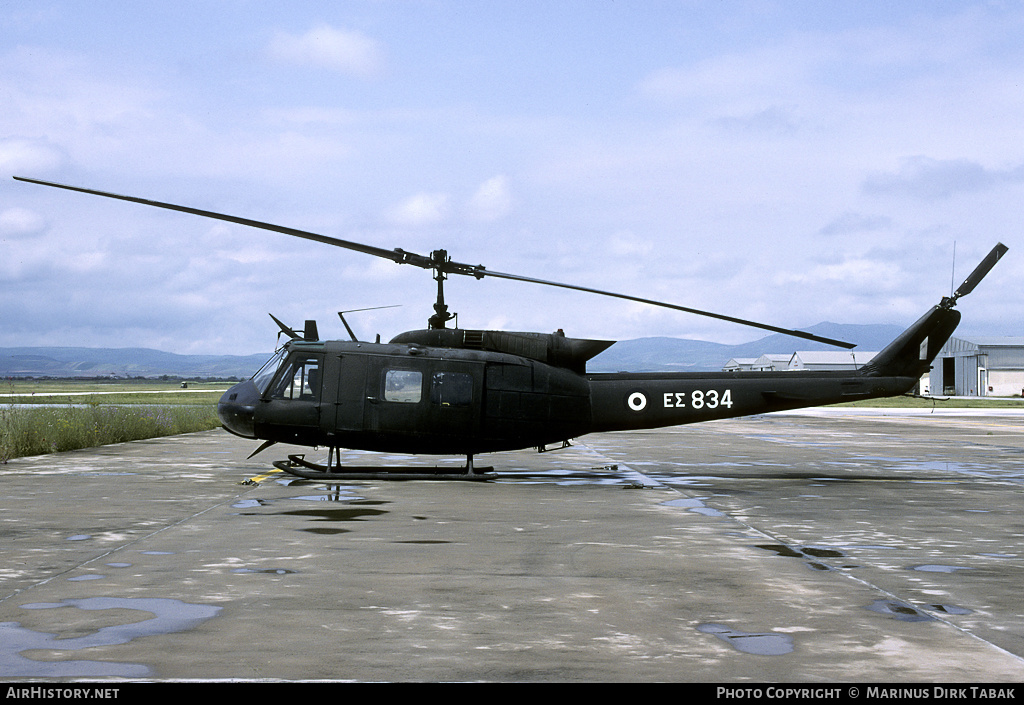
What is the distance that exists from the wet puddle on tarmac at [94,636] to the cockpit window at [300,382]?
969 centimetres

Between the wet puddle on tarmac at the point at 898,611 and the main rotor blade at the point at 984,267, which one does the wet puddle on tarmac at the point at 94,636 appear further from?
the main rotor blade at the point at 984,267

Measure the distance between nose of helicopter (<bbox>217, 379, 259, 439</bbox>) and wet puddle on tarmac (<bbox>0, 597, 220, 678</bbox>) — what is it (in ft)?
31.8

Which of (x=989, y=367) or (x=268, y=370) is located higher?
(x=989, y=367)

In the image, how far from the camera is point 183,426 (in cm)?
3603

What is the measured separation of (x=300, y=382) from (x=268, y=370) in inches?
29.6

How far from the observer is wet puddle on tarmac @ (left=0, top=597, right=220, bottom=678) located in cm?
543

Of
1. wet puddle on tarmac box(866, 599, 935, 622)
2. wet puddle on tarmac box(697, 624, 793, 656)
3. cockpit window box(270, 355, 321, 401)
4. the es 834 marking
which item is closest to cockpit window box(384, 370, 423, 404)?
cockpit window box(270, 355, 321, 401)

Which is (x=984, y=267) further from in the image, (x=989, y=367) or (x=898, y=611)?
(x=989, y=367)

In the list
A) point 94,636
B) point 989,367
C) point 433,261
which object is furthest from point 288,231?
point 989,367

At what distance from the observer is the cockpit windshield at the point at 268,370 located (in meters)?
17.2

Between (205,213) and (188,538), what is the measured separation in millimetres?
6025

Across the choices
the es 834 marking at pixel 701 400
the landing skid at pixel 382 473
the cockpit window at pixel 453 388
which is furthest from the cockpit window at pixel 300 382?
the es 834 marking at pixel 701 400

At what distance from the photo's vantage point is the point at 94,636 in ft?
20.3

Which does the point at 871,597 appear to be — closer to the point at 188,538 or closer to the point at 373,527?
the point at 373,527
